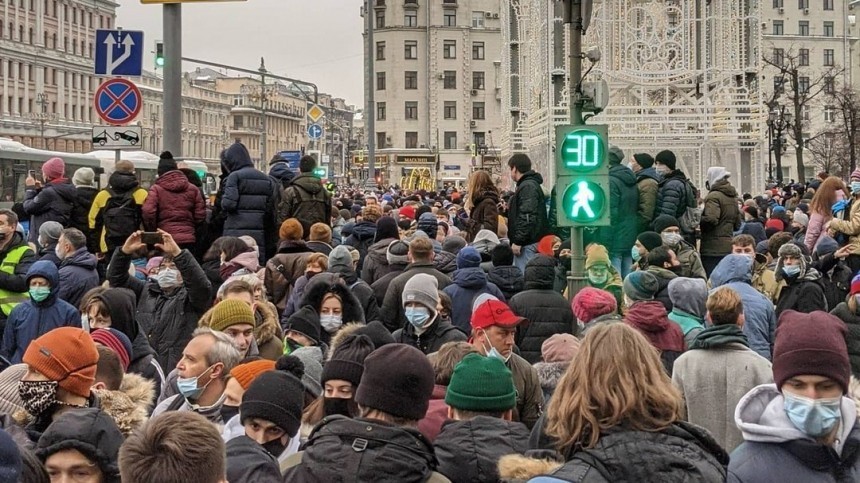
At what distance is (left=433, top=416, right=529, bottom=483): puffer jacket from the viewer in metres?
4.71

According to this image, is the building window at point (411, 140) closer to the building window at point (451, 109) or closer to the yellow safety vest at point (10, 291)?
the building window at point (451, 109)

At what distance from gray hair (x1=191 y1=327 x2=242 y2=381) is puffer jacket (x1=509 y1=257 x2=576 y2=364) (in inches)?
130

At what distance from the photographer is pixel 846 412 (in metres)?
3.92

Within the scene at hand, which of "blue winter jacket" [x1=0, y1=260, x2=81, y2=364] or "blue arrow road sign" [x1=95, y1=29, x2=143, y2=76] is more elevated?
"blue arrow road sign" [x1=95, y1=29, x2=143, y2=76]

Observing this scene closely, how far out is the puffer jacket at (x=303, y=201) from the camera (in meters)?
13.2

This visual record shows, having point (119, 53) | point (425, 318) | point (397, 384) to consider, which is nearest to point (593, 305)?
point (425, 318)

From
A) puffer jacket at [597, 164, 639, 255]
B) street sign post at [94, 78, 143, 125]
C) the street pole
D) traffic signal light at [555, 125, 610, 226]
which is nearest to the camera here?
traffic signal light at [555, 125, 610, 226]

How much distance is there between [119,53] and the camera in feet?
42.3

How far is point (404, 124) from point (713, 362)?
74947 millimetres

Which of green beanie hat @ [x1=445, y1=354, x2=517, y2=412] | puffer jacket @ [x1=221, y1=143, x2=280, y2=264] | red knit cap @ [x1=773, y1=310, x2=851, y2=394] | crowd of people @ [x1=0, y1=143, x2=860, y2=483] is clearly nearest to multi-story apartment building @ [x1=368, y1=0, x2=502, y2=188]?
puffer jacket @ [x1=221, y1=143, x2=280, y2=264]

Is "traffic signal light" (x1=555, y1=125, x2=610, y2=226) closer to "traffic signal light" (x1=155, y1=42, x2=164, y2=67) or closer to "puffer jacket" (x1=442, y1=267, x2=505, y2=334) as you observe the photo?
"puffer jacket" (x1=442, y1=267, x2=505, y2=334)

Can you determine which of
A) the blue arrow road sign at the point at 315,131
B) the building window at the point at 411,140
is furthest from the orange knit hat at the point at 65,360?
the building window at the point at 411,140

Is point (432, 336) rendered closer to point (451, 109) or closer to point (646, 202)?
point (646, 202)

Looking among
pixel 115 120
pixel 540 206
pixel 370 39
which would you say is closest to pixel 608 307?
pixel 540 206
